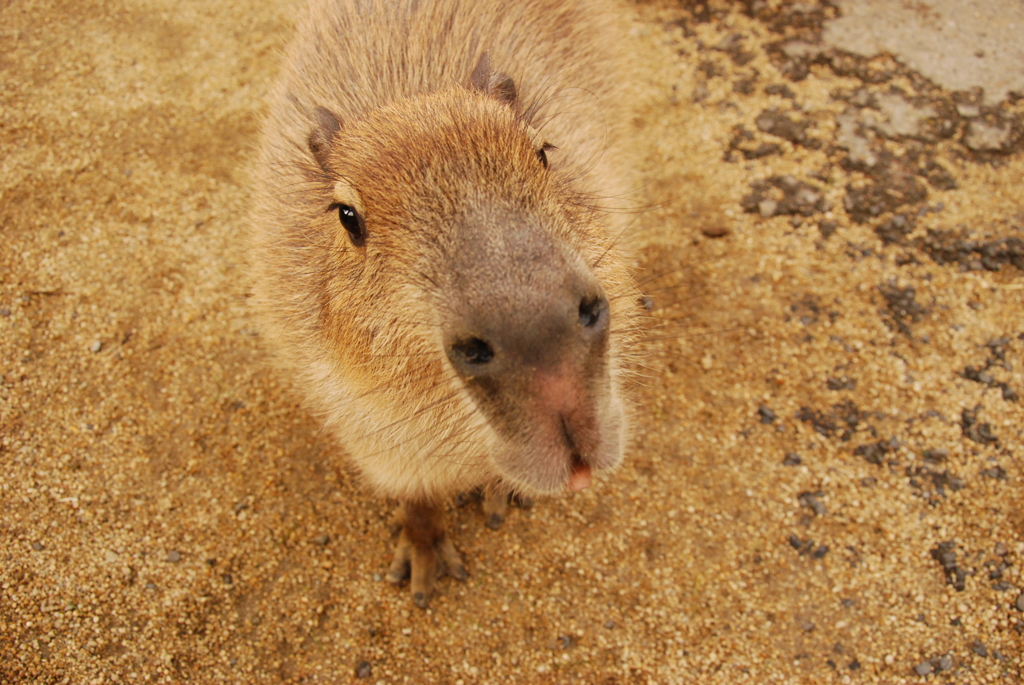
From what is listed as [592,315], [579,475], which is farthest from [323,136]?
[579,475]

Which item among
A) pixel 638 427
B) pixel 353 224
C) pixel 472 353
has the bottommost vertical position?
pixel 638 427

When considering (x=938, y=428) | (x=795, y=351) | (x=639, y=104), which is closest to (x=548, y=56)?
(x=639, y=104)

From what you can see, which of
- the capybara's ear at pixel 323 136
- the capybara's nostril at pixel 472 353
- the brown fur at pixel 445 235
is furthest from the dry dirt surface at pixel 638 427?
the capybara's nostril at pixel 472 353

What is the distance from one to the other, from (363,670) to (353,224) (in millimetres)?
2219

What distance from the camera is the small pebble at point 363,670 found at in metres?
3.65

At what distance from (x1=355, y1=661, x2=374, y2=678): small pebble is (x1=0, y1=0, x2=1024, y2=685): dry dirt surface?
2.2 inches

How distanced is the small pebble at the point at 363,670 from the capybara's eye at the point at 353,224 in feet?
6.98

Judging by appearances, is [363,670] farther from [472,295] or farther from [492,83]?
[492,83]

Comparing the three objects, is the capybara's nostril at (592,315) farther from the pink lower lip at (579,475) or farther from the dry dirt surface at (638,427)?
the dry dirt surface at (638,427)

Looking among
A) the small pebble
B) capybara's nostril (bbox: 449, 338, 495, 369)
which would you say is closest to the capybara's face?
capybara's nostril (bbox: 449, 338, 495, 369)

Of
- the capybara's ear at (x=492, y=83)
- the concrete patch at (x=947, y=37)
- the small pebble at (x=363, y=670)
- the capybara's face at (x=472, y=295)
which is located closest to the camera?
the capybara's face at (x=472, y=295)

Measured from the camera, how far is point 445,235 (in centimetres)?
250

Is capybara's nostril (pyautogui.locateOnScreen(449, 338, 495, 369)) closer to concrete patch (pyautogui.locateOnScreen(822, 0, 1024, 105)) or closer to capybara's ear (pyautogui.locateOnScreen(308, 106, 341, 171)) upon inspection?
capybara's ear (pyautogui.locateOnScreen(308, 106, 341, 171))

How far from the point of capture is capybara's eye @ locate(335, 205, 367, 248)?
283 cm
